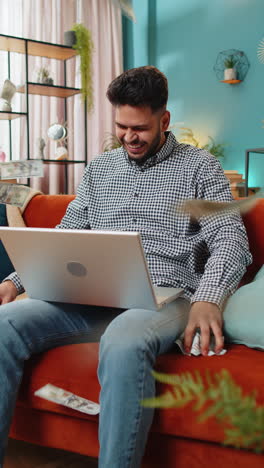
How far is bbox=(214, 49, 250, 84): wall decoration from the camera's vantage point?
4297mm

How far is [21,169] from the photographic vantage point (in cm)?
115

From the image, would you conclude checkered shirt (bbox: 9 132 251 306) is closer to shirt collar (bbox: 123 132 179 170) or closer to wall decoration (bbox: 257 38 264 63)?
shirt collar (bbox: 123 132 179 170)

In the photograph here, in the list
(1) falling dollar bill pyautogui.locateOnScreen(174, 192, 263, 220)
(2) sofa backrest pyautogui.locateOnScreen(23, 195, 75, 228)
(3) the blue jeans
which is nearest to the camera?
(1) falling dollar bill pyautogui.locateOnScreen(174, 192, 263, 220)

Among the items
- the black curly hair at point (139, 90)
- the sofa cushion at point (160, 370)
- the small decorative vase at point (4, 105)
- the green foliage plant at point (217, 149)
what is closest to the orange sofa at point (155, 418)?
the sofa cushion at point (160, 370)

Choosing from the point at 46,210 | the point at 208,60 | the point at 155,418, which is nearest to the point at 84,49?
the point at 208,60

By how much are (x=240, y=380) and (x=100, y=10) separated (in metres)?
4.41

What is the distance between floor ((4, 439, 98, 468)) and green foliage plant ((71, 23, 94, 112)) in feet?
11.2

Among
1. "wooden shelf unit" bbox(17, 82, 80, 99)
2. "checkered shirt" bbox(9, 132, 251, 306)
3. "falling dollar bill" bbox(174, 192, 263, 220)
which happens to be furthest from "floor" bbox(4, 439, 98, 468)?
"wooden shelf unit" bbox(17, 82, 80, 99)

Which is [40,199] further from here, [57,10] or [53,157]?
[57,10]

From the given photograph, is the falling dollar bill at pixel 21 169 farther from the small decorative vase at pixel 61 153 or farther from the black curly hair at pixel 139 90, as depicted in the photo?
the small decorative vase at pixel 61 153

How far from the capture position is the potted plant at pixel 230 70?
14.0ft

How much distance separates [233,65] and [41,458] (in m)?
3.57

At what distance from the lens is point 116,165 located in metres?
1.76

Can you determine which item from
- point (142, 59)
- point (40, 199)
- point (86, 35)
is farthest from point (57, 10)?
point (40, 199)
